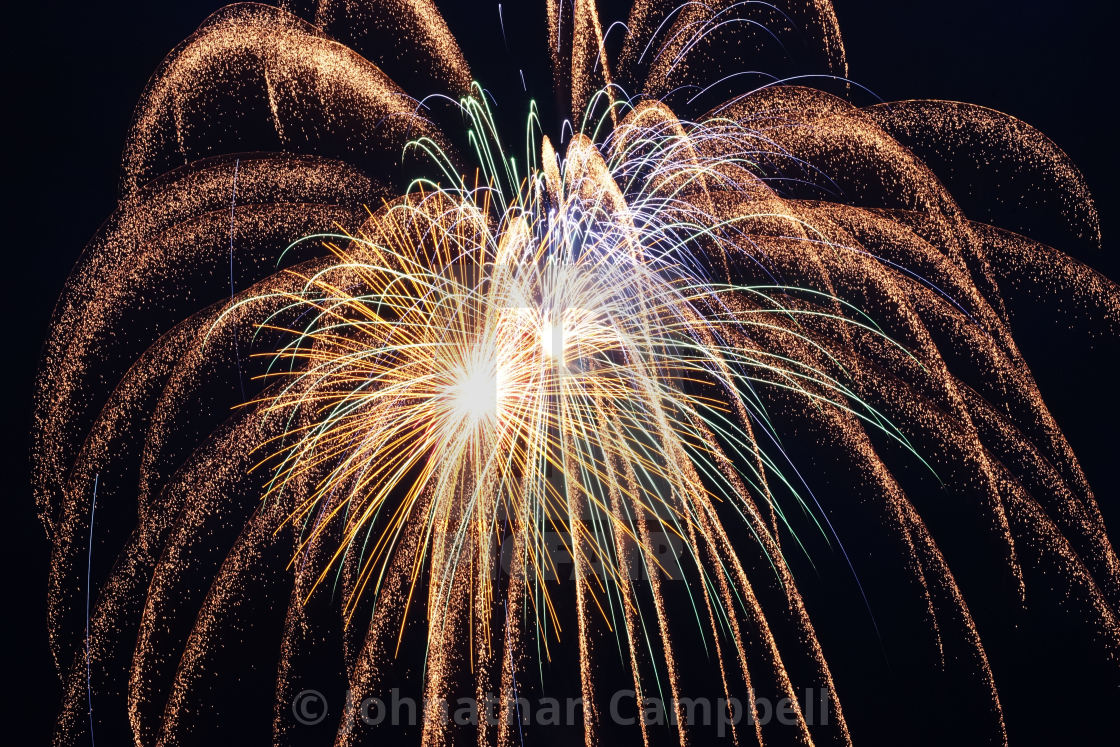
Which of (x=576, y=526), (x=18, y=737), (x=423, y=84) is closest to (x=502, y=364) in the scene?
(x=576, y=526)

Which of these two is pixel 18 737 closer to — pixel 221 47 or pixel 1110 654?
pixel 221 47

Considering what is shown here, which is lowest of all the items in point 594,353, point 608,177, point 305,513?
point 305,513

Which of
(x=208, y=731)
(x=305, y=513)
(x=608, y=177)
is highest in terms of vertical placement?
(x=608, y=177)

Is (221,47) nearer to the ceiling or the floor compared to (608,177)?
nearer to the ceiling

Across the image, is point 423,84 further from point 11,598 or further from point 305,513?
point 11,598

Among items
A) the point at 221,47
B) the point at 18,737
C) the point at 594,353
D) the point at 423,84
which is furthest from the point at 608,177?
the point at 18,737

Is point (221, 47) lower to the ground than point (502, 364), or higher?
higher
